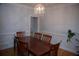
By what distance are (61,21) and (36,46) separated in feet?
1.86

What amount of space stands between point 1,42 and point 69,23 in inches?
44.4

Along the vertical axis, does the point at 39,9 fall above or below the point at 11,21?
above

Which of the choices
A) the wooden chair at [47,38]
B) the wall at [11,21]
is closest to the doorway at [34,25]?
the wall at [11,21]

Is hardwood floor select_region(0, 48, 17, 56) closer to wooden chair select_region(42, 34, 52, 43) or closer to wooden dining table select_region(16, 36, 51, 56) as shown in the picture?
wooden dining table select_region(16, 36, 51, 56)

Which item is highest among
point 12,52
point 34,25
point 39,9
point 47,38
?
point 39,9

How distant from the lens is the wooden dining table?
1.64 metres

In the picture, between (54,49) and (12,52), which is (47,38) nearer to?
(54,49)

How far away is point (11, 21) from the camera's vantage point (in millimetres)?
1643

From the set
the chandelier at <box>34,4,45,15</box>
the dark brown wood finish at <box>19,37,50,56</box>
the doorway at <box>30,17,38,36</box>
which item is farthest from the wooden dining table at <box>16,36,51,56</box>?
the chandelier at <box>34,4,45,15</box>

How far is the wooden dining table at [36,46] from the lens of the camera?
A: 1638 millimetres

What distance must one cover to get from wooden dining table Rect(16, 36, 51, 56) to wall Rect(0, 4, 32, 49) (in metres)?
0.20

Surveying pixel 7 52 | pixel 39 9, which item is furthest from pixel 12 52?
pixel 39 9

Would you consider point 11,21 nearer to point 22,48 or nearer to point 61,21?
point 22,48

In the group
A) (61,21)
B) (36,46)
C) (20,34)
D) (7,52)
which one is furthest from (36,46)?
(61,21)
